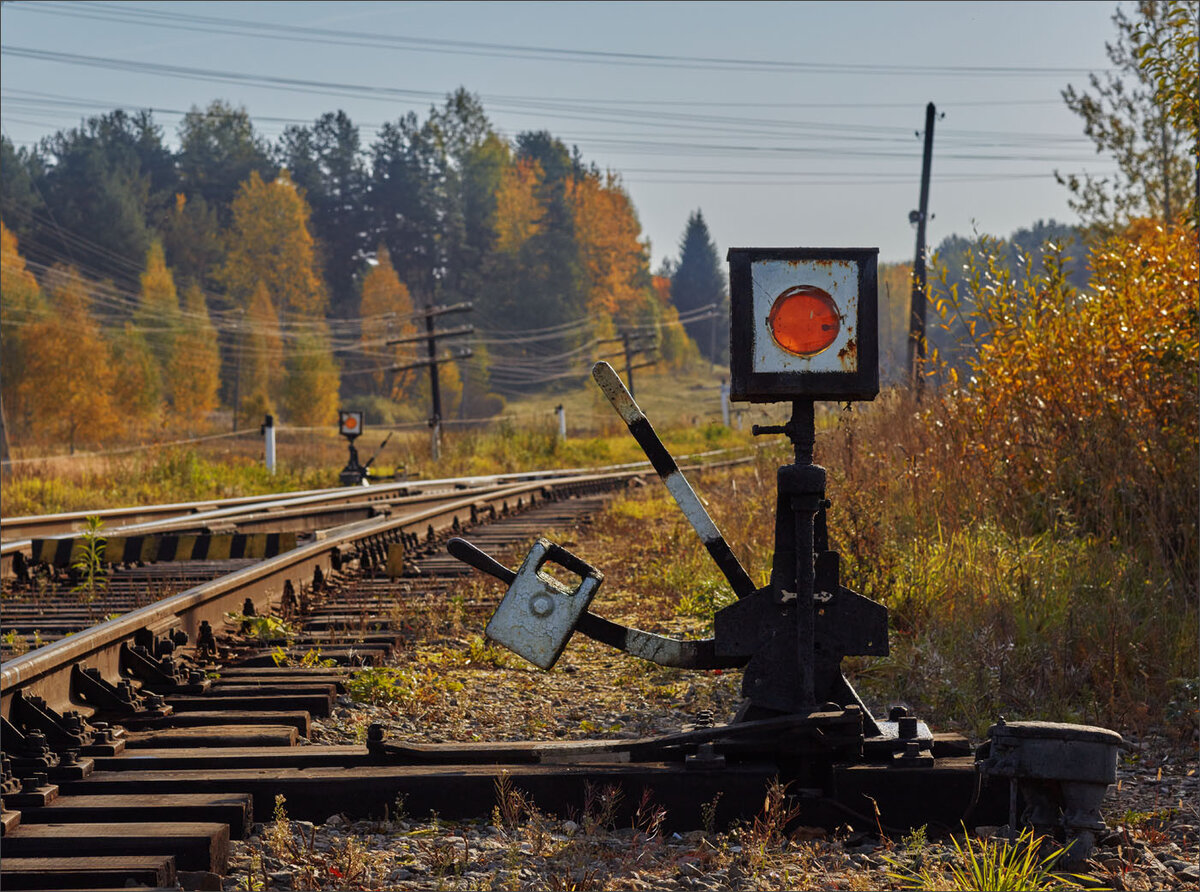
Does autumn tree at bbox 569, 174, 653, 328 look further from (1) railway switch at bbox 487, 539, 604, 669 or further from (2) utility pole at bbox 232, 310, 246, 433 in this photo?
(1) railway switch at bbox 487, 539, 604, 669

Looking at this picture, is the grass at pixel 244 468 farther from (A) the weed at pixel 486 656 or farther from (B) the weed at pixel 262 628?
(A) the weed at pixel 486 656

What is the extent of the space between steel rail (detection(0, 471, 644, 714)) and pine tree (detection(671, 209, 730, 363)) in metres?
107

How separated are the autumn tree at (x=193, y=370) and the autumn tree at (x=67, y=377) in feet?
31.0

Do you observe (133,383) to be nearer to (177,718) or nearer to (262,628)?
(262,628)

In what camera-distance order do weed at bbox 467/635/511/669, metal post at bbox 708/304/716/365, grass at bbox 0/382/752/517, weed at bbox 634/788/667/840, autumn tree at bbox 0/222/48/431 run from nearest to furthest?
weed at bbox 634/788/667/840 < weed at bbox 467/635/511/669 < grass at bbox 0/382/752/517 < autumn tree at bbox 0/222/48/431 < metal post at bbox 708/304/716/365

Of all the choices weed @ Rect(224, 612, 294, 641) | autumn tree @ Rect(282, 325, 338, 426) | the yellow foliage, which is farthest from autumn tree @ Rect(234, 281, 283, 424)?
weed @ Rect(224, 612, 294, 641)

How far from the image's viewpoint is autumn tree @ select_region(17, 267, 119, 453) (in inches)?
2111

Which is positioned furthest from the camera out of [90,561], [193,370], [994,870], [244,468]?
[193,370]

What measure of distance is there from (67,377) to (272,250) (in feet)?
87.2

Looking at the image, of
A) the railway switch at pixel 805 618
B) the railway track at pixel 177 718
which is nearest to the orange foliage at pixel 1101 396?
the railway switch at pixel 805 618

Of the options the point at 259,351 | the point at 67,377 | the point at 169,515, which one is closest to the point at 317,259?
the point at 259,351

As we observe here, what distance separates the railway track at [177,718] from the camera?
264 cm

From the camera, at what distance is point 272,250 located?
257 feet

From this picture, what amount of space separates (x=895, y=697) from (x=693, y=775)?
1.91m
